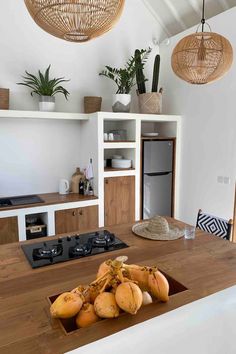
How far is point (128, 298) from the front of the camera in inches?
39.4

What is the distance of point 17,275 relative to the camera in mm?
1370

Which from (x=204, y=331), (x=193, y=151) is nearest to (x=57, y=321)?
(x=204, y=331)

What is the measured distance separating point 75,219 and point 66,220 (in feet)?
0.37

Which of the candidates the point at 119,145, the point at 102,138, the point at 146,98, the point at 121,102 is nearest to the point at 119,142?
the point at 119,145

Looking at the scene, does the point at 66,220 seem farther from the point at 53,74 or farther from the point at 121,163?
the point at 53,74

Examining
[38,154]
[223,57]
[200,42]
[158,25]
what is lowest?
[38,154]

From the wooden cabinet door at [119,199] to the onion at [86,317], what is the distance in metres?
2.45

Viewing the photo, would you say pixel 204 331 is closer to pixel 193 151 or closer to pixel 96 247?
pixel 96 247

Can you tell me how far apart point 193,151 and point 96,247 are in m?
2.48

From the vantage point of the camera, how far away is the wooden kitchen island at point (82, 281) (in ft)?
3.10

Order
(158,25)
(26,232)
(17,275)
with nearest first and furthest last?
(17,275) → (26,232) → (158,25)

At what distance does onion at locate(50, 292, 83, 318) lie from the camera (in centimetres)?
99

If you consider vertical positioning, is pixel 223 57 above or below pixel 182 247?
above

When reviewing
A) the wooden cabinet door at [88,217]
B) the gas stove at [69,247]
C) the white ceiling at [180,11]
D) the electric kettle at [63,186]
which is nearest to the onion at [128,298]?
the gas stove at [69,247]
